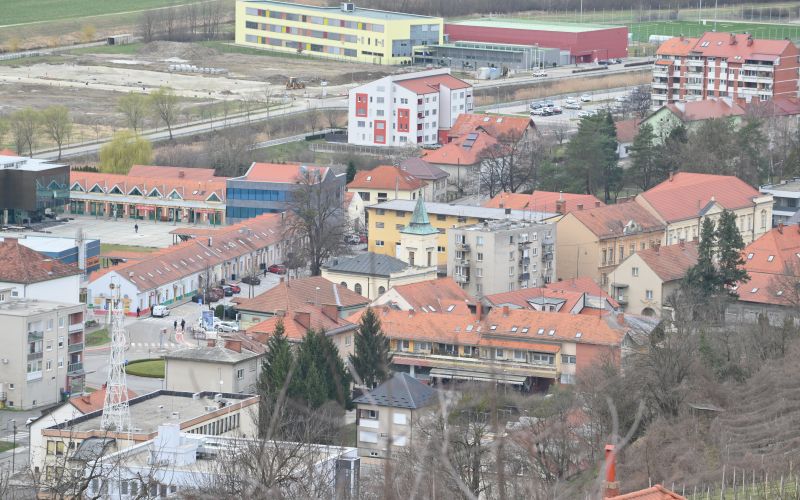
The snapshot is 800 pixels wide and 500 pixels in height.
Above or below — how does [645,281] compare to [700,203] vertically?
below

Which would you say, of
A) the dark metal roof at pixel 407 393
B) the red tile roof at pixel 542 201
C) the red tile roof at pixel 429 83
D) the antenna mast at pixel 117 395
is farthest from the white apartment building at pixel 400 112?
the antenna mast at pixel 117 395

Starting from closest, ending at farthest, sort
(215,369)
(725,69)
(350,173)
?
1. (215,369)
2. (350,173)
3. (725,69)

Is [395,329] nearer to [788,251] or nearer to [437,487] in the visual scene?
[788,251]

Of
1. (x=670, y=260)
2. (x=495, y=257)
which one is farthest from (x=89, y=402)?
(x=670, y=260)

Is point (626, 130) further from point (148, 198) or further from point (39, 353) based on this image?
point (39, 353)

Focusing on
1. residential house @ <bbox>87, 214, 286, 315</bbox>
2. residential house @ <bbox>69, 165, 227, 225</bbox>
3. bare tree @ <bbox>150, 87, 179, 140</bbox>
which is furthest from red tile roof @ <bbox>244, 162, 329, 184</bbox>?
bare tree @ <bbox>150, 87, 179, 140</bbox>

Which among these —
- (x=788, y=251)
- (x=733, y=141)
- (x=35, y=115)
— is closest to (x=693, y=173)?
(x=733, y=141)
